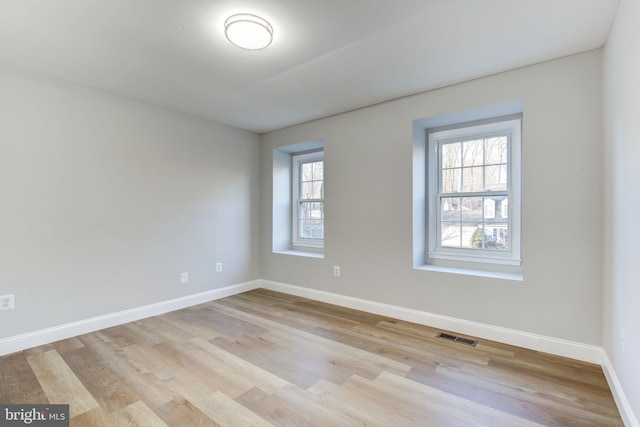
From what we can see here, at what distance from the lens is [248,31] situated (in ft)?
6.72

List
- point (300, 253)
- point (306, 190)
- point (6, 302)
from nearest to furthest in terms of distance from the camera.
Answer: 1. point (6, 302)
2. point (300, 253)
3. point (306, 190)

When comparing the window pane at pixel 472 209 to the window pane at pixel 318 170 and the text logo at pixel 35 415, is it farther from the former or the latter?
the text logo at pixel 35 415

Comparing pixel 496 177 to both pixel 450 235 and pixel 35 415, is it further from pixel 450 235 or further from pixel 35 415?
pixel 35 415

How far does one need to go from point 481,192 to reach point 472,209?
0.20 metres

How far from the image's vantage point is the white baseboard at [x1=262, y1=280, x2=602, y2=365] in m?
2.41

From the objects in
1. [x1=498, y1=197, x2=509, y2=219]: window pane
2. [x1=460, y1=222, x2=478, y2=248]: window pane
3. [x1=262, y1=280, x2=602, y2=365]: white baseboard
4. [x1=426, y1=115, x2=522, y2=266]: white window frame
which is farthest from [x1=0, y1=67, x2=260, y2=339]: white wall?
[x1=498, y1=197, x2=509, y2=219]: window pane

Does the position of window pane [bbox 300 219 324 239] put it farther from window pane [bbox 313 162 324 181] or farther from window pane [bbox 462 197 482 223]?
window pane [bbox 462 197 482 223]

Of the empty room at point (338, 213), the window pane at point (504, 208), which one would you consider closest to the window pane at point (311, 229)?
the empty room at point (338, 213)

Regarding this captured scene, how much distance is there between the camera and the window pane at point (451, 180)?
337 centimetres

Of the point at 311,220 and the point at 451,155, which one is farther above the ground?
the point at 451,155

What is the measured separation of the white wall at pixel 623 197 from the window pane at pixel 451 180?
1.27 m

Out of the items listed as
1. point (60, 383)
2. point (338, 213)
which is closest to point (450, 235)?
point (338, 213)

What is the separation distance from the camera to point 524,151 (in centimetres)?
263

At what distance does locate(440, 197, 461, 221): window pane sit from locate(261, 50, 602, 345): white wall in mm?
450
